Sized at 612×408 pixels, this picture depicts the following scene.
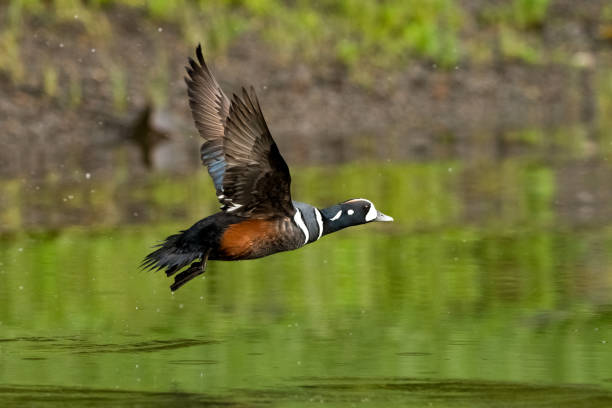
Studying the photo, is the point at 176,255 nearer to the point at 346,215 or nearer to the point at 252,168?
the point at 252,168

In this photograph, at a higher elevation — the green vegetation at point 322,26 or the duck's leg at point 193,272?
the green vegetation at point 322,26

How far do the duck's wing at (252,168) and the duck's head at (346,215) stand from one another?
45cm

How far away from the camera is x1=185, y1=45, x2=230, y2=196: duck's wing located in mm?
7859

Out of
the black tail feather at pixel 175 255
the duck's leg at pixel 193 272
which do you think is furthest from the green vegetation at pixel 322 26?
the duck's leg at pixel 193 272

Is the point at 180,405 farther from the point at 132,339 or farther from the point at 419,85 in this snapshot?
the point at 419,85

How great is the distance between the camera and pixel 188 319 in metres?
7.67

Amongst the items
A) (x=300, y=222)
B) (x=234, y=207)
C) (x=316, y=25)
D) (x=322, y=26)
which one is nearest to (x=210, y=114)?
(x=234, y=207)

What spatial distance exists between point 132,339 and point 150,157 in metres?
9.21

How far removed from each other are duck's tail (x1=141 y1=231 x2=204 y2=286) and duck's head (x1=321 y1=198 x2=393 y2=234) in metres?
0.76

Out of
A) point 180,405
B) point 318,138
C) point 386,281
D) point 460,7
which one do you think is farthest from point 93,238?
point 460,7

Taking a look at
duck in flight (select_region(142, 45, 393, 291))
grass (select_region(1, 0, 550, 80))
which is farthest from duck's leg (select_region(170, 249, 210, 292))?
grass (select_region(1, 0, 550, 80))

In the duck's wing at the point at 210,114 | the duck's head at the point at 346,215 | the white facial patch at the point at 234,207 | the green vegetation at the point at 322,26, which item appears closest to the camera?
the white facial patch at the point at 234,207

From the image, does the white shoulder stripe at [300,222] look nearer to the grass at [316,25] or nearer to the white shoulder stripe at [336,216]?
the white shoulder stripe at [336,216]

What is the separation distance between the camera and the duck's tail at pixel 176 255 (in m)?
7.24
